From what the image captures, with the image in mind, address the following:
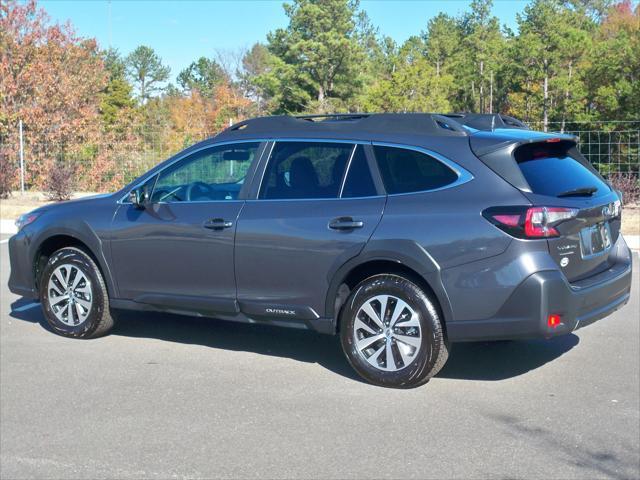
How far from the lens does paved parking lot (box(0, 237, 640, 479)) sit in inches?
180

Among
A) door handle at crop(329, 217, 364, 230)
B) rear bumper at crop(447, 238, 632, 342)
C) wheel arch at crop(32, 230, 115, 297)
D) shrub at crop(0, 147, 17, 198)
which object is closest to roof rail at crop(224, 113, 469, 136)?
door handle at crop(329, 217, 364, 230)

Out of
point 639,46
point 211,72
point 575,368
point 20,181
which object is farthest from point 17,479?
point 211,72

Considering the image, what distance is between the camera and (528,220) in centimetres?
534

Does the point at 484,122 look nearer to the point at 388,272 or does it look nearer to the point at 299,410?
the point at 388,272

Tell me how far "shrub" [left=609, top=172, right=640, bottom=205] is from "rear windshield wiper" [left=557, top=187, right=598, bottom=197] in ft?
39.3

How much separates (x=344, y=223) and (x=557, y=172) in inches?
59.3

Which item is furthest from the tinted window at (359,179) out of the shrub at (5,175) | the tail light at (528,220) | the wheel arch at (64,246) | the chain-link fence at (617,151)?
the shrub at (5,175)

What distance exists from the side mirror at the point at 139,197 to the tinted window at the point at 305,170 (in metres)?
1.07

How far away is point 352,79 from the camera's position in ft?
132

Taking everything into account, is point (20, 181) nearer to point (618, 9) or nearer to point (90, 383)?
point (90, 383)

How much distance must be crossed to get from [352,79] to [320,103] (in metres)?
2.64

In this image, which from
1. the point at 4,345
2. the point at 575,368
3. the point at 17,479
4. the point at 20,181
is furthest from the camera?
the point at 20,181

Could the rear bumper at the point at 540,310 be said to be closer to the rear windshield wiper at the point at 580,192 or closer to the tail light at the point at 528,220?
the tail light at the point at 528,220

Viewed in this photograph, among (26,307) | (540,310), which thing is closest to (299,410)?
(540,310)
